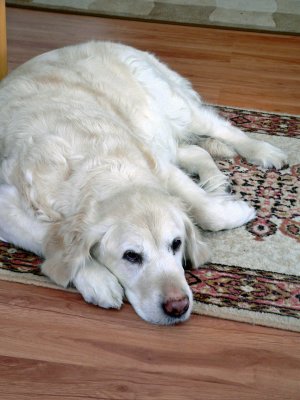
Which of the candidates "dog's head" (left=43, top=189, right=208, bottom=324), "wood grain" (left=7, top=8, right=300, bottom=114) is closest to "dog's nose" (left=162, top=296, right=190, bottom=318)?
"dog's head" (left=43, top=189, right=208, bottom=324)

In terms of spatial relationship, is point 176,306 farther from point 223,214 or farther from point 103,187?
point 223,214

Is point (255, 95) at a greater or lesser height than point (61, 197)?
lesser

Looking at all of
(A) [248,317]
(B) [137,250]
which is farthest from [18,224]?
(A) [248,317]

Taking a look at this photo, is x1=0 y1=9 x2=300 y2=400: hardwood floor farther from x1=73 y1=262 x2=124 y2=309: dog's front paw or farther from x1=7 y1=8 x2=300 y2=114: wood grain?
x1=7 y1=8 x2=300 y2=114: wood grain

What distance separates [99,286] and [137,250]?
191mm

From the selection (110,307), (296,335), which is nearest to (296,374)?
(296,335)

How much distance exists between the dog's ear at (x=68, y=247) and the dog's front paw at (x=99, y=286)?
3 centimetres

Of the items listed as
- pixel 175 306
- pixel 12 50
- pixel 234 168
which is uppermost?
pixel 175 306

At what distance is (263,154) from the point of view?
9.31ft

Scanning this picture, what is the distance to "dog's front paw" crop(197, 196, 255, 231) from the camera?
2.29 metres

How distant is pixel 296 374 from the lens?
170cm

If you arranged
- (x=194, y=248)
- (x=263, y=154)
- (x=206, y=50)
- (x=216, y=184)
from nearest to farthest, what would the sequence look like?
1. (x=194, y=248)
2. (x=216, y=184)
3. (x=263, y=154)
4. (x=206, y=50)

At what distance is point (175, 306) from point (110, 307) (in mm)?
252

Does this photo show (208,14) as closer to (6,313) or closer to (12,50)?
(12,50)
